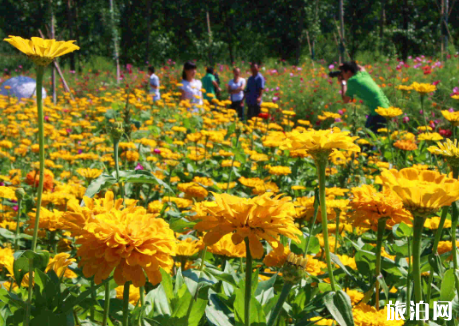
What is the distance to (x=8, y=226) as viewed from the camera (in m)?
2.05

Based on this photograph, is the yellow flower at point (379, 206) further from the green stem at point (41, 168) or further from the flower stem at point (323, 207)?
the green stem at point (41, 168)

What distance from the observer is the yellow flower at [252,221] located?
822mm

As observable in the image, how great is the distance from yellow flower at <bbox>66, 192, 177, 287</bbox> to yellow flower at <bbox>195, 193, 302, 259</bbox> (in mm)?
97

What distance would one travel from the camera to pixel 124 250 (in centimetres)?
80

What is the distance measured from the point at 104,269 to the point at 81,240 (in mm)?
72

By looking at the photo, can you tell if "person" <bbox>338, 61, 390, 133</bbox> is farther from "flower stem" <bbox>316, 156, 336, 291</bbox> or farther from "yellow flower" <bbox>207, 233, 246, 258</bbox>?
"flower stem" <bbox>316, 156, 336, 291</bbox>

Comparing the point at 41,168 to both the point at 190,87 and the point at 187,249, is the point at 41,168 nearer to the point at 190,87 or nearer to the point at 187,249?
the point at 187,249

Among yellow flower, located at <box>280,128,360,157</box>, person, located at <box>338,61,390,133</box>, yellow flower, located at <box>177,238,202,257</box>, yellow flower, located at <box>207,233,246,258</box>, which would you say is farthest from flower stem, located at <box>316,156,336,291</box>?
person, located at <box>338,61,390,133</box>

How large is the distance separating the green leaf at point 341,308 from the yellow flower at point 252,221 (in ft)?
0.46

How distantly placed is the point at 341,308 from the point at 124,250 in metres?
0.41

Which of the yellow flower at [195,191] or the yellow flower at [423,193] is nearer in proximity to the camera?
the yellow flower at [423,193]

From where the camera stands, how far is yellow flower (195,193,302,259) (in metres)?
0.82

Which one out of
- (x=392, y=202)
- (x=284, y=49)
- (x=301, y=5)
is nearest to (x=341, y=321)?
(x=392, y=202)

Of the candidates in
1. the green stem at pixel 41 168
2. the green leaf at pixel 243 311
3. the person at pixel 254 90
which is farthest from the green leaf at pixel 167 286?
the person at pixel 254 90
